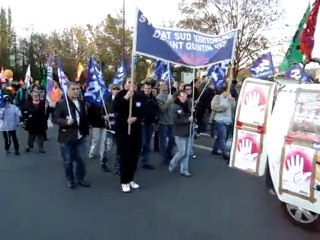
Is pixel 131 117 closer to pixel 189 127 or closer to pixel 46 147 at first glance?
pixel 189 127

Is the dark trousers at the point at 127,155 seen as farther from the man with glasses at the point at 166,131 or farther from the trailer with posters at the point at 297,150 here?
the man with glasses at the point at 166,131

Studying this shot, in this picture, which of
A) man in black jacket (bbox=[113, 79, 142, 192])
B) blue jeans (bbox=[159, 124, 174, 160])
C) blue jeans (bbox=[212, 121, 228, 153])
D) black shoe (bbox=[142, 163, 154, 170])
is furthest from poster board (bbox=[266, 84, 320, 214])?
blue jeans (bbox=[212, 121, 228, 153])

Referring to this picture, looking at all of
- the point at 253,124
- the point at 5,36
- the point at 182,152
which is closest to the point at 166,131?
the point at 182,152

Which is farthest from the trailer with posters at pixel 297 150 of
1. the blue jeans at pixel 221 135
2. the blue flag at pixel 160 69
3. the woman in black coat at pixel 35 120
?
the blue flag at pixel 160 69

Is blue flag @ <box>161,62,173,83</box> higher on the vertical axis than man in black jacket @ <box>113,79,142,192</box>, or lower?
higher

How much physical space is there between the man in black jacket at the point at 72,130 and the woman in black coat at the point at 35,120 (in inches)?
135

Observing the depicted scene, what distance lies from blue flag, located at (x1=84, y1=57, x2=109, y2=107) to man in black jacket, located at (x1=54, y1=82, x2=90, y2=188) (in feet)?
4.71

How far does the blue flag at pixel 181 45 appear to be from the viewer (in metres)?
6.76

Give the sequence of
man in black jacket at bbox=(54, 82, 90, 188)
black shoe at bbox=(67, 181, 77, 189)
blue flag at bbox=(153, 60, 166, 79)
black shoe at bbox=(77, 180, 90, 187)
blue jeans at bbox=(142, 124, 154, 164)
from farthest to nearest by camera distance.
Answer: blue flag at bbox=(153, 60, 166, 79), blue jeans at bbox=(142, 124, 154, 164), black shoe at bbox=(77, 180, 90, 187), black shoe at bbox=(67, 181, 77, 189), man in black jacket at bbox=(54, 82, 90, 188)

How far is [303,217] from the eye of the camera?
5297mm

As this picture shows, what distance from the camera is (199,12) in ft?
117

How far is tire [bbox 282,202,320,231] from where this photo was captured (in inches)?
203

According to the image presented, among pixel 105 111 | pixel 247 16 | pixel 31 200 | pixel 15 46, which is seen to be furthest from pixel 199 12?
pixel 31 200

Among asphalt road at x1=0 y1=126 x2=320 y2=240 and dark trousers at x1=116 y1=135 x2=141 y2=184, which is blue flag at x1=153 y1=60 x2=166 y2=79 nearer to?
asphalt road at x1=0 y1=126 x2=320 y2=240
